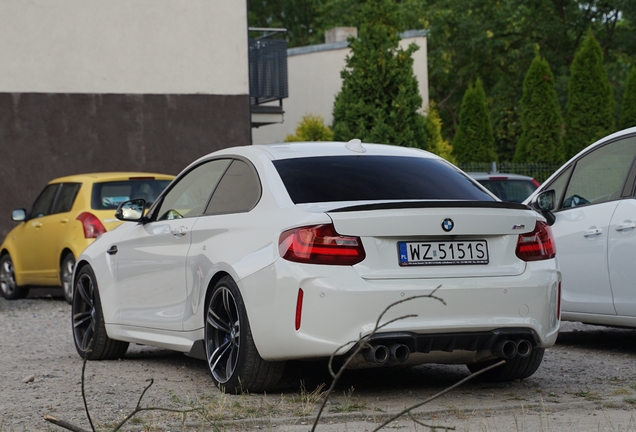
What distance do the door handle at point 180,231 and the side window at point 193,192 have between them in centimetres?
12

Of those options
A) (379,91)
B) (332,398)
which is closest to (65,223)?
(332,398)

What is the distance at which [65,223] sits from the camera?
1376cm

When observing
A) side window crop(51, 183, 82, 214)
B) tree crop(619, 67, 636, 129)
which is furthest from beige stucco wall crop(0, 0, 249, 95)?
tree crop(619, 67, 636, 129)

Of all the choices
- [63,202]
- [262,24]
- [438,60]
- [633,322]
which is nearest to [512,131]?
[438,60]

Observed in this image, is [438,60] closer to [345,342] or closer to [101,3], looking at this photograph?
[101,3]

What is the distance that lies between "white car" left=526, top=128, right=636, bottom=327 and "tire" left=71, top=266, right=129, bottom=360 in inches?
138

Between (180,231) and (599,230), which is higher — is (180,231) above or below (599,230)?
above

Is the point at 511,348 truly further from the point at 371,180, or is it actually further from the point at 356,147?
the point at 356,147

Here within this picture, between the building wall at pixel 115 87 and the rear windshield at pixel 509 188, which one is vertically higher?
the building wall at pixel 115 87

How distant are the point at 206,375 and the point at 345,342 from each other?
6.47 feet

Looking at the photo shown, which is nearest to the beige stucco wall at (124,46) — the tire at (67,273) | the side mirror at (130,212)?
the tire at (67,273)

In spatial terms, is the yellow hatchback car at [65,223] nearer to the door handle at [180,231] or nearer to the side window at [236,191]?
the door handle at [180,231]

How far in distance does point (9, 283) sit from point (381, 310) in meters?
10.8

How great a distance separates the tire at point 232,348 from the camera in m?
6.20
